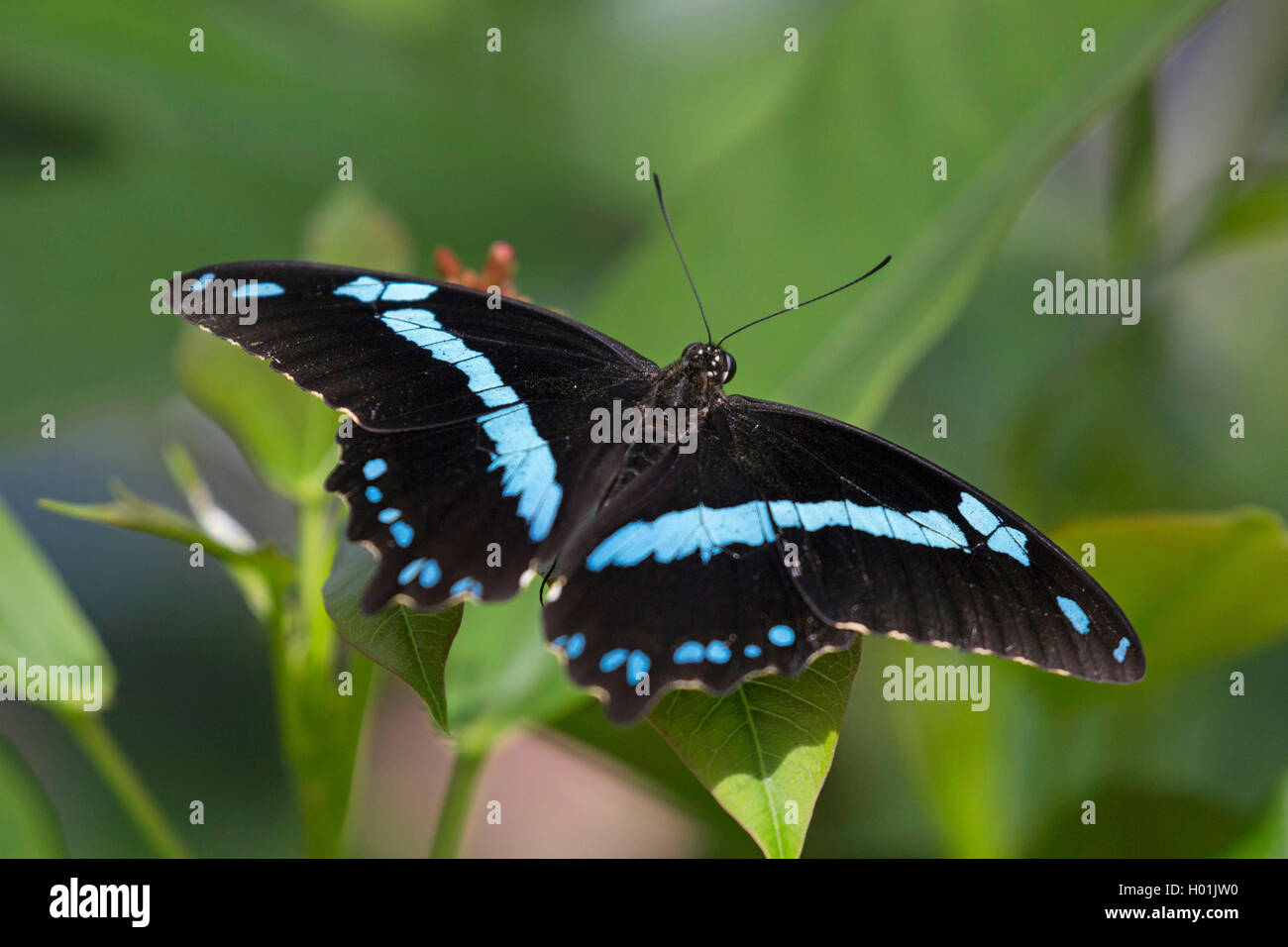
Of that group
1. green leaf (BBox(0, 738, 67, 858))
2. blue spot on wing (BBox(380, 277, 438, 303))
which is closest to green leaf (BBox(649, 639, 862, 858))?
blue spot on wing (BBox(380, 277, 438, 303))

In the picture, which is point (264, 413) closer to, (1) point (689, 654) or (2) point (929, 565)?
(1) point (689, 654)

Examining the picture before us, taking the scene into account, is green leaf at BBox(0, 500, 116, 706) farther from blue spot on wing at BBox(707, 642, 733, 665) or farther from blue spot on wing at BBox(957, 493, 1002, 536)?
blue spot on wing at BBox(957, 493, 1002, 536)

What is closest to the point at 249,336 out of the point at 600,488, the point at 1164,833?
the point at 600,488

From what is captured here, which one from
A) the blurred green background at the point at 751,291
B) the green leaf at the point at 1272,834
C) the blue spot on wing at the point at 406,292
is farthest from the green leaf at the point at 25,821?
the green leaf at the point at 1272,834

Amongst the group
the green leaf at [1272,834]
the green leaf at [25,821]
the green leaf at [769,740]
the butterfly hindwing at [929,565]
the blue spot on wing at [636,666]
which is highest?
A: the butterfly hindwing at [929,565]

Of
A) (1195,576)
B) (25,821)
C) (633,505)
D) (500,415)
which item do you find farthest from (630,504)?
(25,821)

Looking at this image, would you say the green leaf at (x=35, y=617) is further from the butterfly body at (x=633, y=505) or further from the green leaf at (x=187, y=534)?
the butterfly body at (x=633, y=505)

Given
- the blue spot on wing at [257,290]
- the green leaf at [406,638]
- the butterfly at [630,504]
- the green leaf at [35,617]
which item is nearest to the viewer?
the green leaf at [406,638]
